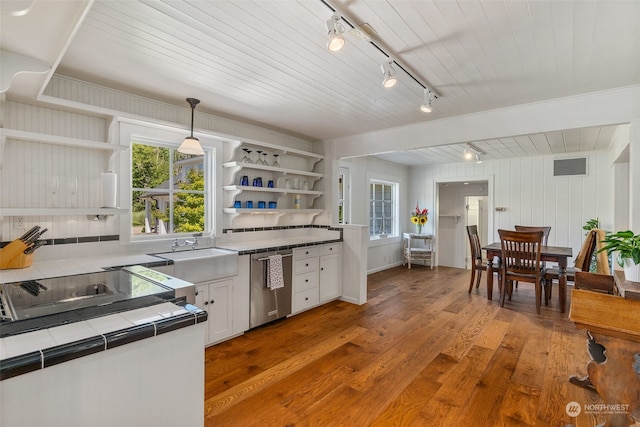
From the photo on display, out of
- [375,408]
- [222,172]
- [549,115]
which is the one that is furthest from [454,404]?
[222,172]

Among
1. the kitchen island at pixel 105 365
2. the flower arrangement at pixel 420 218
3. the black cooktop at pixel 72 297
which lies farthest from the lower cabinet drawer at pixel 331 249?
the flower arrangement at pixel 420 218

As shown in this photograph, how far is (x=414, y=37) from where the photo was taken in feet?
6.30

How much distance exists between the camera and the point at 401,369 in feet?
8.25

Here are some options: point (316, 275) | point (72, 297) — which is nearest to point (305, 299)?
point (316, 275)

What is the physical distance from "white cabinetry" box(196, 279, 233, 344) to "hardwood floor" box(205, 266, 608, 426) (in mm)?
120

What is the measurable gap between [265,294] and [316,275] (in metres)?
0.83

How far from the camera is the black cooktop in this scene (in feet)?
3.90

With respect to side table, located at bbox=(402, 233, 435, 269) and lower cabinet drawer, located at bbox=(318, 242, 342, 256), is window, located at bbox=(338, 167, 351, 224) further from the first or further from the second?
side table, located at bbox=(402, 233, 435, 269)

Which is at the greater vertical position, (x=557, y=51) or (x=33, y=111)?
(x=557, y=51)

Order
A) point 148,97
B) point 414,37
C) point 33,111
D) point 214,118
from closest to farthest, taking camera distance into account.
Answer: point 414,37 → point 33,111 → point 148,97 → point 214,118

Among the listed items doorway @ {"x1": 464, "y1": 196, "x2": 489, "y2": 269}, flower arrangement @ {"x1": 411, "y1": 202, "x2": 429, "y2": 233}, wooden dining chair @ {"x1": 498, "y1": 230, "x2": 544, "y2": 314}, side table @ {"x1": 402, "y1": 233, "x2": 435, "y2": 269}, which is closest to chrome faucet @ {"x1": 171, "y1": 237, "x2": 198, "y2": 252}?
wooden dining chair @ {"x1": 498, "y1": 230, "x2": 544, "y2": 314}

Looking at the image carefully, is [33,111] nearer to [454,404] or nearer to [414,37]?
[414,37]

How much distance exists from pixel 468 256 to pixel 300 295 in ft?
15.8

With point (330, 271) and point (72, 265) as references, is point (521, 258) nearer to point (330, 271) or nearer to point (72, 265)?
point (330, 271)
